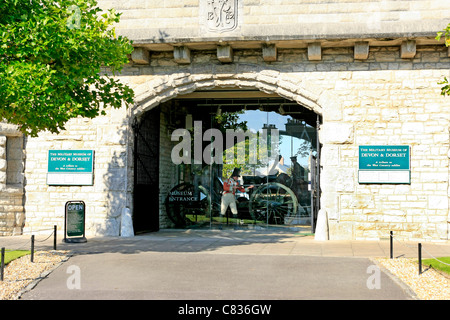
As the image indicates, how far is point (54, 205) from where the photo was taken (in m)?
13.0

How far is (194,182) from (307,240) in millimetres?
4722

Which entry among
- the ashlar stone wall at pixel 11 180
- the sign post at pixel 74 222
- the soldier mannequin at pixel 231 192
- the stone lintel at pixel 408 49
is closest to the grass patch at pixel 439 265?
the stone lintel at pixel 408 49

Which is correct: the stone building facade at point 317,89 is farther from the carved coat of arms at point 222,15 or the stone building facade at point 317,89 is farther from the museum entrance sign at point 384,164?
the museum entrance sign at point 384,164

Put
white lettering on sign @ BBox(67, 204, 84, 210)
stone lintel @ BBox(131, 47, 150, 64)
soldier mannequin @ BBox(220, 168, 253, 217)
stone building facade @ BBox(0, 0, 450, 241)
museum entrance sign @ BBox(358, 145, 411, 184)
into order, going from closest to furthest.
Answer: white lettering on sign @ BBox(67, 204, 84, 210) < stone building facade @ BBox(0, 0, 450, 241) < museum entrance sign @ BBox(358, 145, 411, 184) < stone lintel @ BBox(131, 47, 150, 64) < soldier mannequin @ BBox(220, 168, 253, 217)

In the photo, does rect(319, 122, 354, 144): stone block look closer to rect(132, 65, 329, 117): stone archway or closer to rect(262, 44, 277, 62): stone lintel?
rect(132, 65, 329, 117): stone archway

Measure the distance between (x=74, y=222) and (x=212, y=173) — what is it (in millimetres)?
5302

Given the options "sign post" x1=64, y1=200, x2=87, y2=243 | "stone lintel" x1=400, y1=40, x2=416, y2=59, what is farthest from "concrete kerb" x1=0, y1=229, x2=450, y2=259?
"stone lintel" x1=400, y1=40, x2=416, y2=59

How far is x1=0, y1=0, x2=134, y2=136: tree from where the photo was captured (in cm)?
805

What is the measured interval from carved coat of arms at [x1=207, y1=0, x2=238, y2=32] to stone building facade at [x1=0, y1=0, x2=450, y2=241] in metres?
0.03

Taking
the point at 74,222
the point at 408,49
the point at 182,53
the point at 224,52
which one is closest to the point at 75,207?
the point at 74,222

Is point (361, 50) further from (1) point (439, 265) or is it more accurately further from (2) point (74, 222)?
(2) point (74, 222)

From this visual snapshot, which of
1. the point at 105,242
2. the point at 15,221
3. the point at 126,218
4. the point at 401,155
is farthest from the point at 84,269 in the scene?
the point at 401,155

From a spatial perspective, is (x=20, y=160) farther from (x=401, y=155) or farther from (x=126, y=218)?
(x=401, y=155)

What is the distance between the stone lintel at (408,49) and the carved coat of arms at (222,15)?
389 cm
